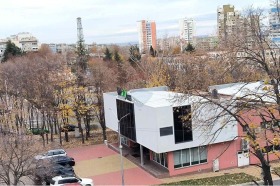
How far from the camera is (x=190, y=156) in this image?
22766 mm

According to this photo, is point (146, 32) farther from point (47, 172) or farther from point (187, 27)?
point (47, 172)

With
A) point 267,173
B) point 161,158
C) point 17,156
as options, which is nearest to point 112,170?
point 161,158

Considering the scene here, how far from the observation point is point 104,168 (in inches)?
958

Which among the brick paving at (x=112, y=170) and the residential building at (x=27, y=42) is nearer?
the brick paving at (x=112, y=170)

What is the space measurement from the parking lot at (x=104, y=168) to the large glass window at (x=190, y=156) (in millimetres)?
1789

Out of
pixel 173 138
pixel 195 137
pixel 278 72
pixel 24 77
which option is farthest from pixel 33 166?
pixel 24 77

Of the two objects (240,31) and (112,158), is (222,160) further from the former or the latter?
(240,31)

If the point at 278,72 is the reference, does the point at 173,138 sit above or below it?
below

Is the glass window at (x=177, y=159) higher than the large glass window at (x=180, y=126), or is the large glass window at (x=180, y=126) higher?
the large glass window at (x=180, y=126)

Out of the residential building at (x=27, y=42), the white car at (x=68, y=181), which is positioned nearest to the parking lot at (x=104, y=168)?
the white car at (x=68, y=181)

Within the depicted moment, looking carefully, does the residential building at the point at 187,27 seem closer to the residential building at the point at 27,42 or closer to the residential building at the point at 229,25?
the residential building at the point at 27,42

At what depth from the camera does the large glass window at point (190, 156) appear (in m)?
22.5

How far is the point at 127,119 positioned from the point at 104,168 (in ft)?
11.5

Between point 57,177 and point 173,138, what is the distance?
6.66 m
